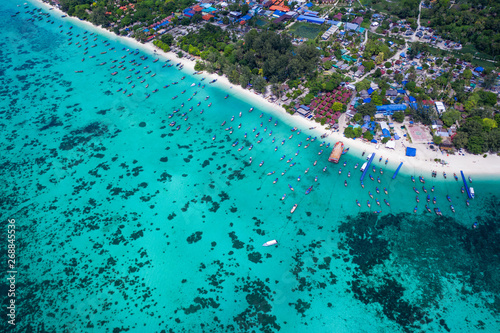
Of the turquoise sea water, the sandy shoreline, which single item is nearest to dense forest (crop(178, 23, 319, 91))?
the sandy shoreline

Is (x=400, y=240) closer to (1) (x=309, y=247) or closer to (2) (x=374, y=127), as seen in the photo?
(1) (x=309, y=247)

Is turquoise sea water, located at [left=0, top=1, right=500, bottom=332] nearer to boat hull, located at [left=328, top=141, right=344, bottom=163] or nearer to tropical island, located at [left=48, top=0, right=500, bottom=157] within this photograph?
boat hull, located at [left=328, top=141, right=344, bottom=163]

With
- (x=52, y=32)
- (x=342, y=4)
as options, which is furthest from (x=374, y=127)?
(x=52, y=32)

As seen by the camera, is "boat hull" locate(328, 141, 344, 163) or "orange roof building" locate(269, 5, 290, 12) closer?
"boat hull" locate(328, 141, 344, 163)

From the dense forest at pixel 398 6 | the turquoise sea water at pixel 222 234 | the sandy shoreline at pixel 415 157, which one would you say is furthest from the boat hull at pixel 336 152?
the dense forest at pixel 398 6

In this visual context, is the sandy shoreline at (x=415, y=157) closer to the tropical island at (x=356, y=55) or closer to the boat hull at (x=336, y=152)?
the tropical island at (x=356, y=55)
